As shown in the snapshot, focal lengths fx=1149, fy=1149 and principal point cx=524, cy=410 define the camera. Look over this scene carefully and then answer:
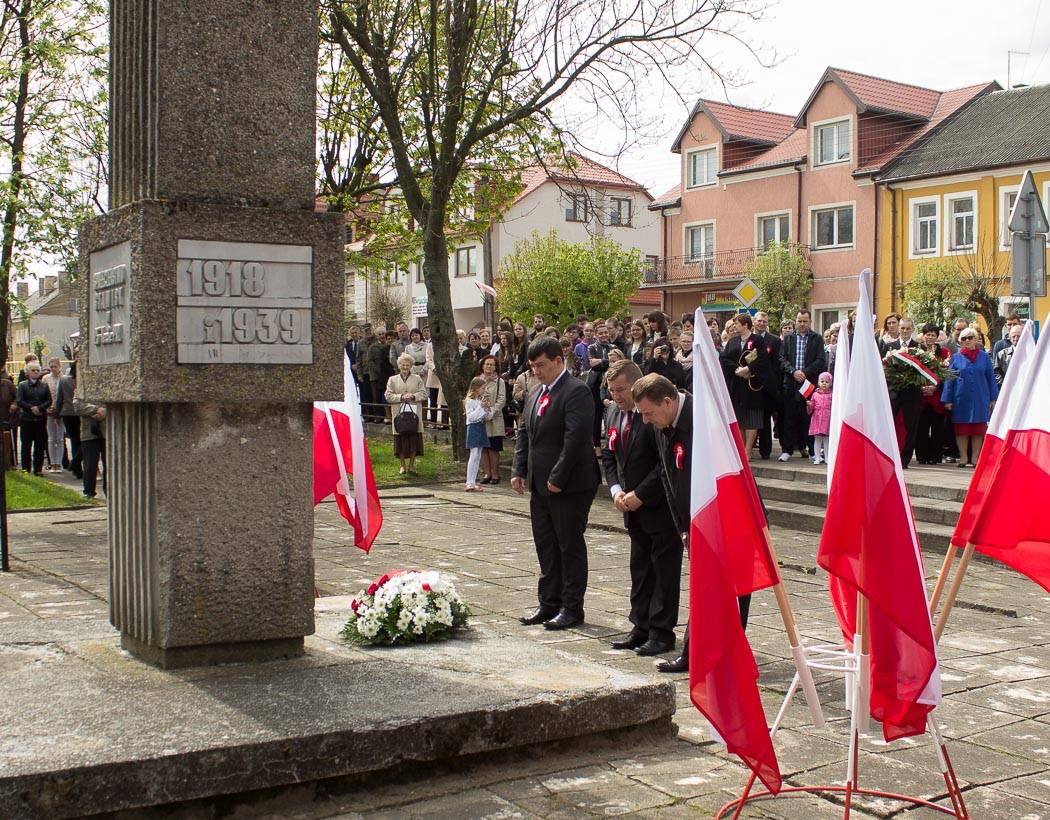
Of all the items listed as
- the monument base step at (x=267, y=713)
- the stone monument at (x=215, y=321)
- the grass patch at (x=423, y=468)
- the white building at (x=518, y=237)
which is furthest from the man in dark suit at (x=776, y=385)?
the white building at (x=518, y=237)

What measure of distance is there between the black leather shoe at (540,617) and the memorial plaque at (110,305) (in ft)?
12.7

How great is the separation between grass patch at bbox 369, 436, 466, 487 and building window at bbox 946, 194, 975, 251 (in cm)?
2339

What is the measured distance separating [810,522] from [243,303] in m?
9.08

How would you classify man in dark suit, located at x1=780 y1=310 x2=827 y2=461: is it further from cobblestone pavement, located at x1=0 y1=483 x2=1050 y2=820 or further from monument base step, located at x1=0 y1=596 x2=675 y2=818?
monument base step, located at x1=0 y1=596 x2=675 y2=818

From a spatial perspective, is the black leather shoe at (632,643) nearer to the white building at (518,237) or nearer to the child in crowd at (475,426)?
the child in crowd at (475,426)

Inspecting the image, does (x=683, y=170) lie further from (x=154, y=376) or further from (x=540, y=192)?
(x=154, y=376)

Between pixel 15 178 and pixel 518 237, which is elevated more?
pixel 518 237

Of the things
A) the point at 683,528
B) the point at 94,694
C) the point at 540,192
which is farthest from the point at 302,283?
the point at 540,192

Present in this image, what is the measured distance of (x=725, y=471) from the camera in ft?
14.2

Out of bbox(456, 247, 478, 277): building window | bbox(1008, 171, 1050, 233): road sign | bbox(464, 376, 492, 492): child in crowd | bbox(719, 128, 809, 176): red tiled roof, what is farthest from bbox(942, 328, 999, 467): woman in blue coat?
bbox(456, 247, 478, 277): building window

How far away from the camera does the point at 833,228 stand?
41.8 metres

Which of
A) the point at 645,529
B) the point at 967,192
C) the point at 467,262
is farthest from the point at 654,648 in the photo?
the point at 467,262

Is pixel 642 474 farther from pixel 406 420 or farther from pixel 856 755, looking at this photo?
pixel 406 420

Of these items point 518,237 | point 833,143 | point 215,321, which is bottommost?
point 215,321
